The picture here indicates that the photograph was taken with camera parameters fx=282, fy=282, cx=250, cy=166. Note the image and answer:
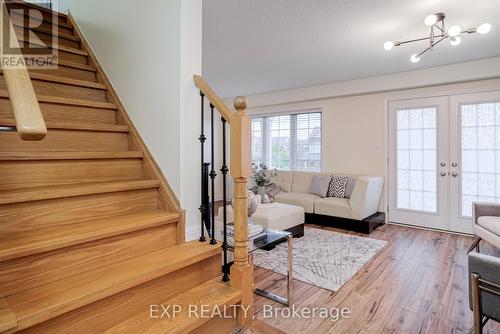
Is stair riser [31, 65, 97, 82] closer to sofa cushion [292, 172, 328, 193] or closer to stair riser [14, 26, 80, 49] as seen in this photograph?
stair riser [14, 26, 80, 49]

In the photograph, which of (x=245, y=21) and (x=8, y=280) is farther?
(x=245, y=21)

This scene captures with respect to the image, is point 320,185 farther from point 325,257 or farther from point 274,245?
point 274,245

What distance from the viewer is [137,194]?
1726 millimetres

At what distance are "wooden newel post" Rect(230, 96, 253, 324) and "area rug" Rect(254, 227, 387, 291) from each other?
1.21 meters

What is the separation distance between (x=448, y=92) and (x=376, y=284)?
3.17m

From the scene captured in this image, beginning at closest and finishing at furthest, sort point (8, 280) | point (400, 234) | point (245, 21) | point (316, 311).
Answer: point (8, 280), point (316, 311), point (245, 21), point (400, 234)

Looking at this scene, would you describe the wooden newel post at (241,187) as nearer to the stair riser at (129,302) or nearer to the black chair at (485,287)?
the stair riser at (129,302)

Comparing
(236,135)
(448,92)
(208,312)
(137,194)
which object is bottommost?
(208,312)

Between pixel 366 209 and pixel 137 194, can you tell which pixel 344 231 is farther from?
pixel 137 194

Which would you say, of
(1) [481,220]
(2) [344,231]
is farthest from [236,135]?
(2) [344,231]

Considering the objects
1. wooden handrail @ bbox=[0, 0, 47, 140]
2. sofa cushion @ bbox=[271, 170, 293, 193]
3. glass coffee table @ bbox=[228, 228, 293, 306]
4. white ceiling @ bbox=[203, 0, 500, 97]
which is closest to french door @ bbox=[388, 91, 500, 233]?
white ceiling @ bbox=[203, 0, 500, 97]

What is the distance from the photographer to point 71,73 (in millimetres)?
2383

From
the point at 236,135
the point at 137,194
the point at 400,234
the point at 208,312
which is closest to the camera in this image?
the point at 208,312

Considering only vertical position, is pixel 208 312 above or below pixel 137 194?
below
